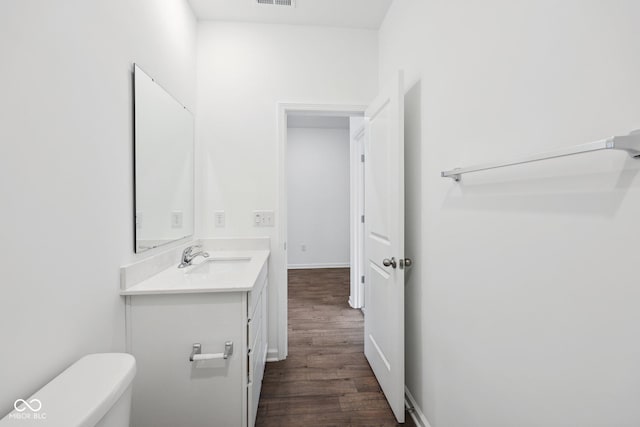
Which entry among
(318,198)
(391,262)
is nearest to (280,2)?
(391,262)

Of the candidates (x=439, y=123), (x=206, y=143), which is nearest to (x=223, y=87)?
(x=206, y=143)

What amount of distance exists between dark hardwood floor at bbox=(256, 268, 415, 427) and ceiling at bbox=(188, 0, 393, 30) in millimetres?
2651

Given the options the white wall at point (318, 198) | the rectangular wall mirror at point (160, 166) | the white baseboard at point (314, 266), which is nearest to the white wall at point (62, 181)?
the rectangular wall mirror at point (160, 166)

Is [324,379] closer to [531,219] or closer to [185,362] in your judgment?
[185,362]

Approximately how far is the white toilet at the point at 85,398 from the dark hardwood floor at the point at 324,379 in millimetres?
1034

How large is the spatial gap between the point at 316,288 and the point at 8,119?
3779 millimetres

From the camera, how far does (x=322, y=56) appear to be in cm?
242

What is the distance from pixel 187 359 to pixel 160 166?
1050mm

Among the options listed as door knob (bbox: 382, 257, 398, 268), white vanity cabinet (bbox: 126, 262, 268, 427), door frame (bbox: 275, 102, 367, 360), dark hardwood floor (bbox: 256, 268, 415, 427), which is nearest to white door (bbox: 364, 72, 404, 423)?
door knob (bbox: 382, 257, 398, 268)

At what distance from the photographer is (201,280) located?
1497mm

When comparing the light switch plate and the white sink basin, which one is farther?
the white sink basin

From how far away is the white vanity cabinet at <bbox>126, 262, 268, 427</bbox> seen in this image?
1.34 m

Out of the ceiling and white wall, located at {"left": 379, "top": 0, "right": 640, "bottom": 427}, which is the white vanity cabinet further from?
the ceiling

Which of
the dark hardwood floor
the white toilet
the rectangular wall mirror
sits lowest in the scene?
the dark hardwood floor
